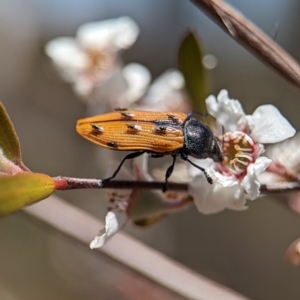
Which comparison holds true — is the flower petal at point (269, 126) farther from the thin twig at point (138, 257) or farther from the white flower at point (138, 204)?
the thin twig at point (138, 257)

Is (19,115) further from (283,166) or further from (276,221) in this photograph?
(283,166)

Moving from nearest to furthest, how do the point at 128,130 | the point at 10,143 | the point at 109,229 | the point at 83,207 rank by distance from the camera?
1. the point at 10,143
2. the point at 109,229
3. the point at 128,130
4. the point at 83,207

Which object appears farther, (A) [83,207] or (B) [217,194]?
(A) [83,207]

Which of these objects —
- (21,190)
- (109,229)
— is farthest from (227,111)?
(21,190)

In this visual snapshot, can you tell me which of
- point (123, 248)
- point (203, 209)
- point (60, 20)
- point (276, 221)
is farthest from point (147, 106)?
point (60, 20)

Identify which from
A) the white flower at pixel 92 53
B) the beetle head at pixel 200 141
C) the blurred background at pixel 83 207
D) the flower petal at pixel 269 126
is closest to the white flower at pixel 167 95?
the white flower at pixel 92 53

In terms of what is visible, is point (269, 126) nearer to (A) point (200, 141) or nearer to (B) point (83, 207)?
(A) point (200, 141)

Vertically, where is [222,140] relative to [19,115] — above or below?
above

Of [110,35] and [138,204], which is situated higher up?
[110,35]
